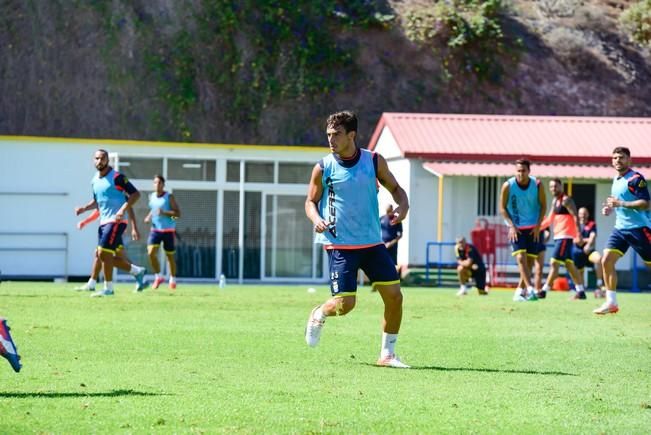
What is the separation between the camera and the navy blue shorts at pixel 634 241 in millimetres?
17719

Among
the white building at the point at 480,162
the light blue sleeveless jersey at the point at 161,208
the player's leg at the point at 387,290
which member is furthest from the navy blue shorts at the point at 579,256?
the player's leg at the point at 387,290

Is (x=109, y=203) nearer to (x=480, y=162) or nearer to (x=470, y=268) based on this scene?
(x=470, y=268)

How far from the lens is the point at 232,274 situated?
121 feet

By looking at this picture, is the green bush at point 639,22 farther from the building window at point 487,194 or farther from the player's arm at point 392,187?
the player's arm at point 392,187

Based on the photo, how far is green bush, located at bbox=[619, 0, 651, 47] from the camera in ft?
168

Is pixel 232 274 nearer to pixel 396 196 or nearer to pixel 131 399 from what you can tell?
pixel 396 196

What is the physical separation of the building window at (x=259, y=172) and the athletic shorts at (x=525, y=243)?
16.2 metres

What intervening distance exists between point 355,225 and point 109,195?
10.6 metres

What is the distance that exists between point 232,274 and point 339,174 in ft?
84.1

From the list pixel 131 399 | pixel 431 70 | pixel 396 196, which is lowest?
pixel 131 399

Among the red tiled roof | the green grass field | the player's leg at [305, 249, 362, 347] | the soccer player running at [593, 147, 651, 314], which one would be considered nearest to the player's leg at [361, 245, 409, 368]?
the player's leg at [305, 249, 362, 347]

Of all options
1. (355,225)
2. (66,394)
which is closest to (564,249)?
(355,225)


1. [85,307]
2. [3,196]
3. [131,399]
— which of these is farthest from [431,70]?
[131,399]

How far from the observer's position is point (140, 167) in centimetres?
3653
